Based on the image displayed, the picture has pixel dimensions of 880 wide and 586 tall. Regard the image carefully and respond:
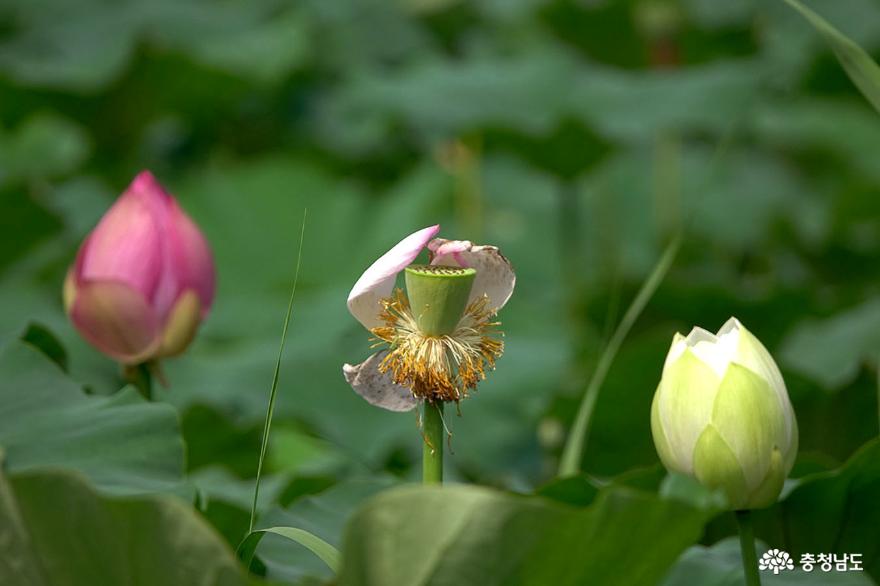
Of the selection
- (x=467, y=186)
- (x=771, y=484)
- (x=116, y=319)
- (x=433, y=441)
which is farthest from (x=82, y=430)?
(x=467, y=186)

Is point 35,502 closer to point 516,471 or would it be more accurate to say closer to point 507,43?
point 516,471

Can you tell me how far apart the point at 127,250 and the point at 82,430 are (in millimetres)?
121

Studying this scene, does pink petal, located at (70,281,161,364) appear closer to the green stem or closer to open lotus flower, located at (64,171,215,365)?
open lotus flower, located at (64,171,215,365)

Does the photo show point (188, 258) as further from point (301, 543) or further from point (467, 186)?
point (467, 186)

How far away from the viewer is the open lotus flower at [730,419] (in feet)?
1.60

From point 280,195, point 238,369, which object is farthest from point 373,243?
point 238,369

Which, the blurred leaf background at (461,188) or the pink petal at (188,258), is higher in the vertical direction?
the pink petal at (188,258)

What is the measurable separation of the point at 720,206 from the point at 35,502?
94.8 inches

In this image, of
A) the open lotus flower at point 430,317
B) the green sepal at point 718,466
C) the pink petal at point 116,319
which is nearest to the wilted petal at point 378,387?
the open lotus flower at point 430,317

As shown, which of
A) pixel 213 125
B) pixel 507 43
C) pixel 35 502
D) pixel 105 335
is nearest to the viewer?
pixel 35 502

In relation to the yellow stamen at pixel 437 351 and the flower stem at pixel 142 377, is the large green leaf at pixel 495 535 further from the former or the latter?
the flower stem at pixel 142 377

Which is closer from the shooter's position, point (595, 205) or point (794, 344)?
point (794, 344)

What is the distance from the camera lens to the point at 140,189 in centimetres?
69

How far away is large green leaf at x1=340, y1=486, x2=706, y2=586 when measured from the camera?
394 millimetres
